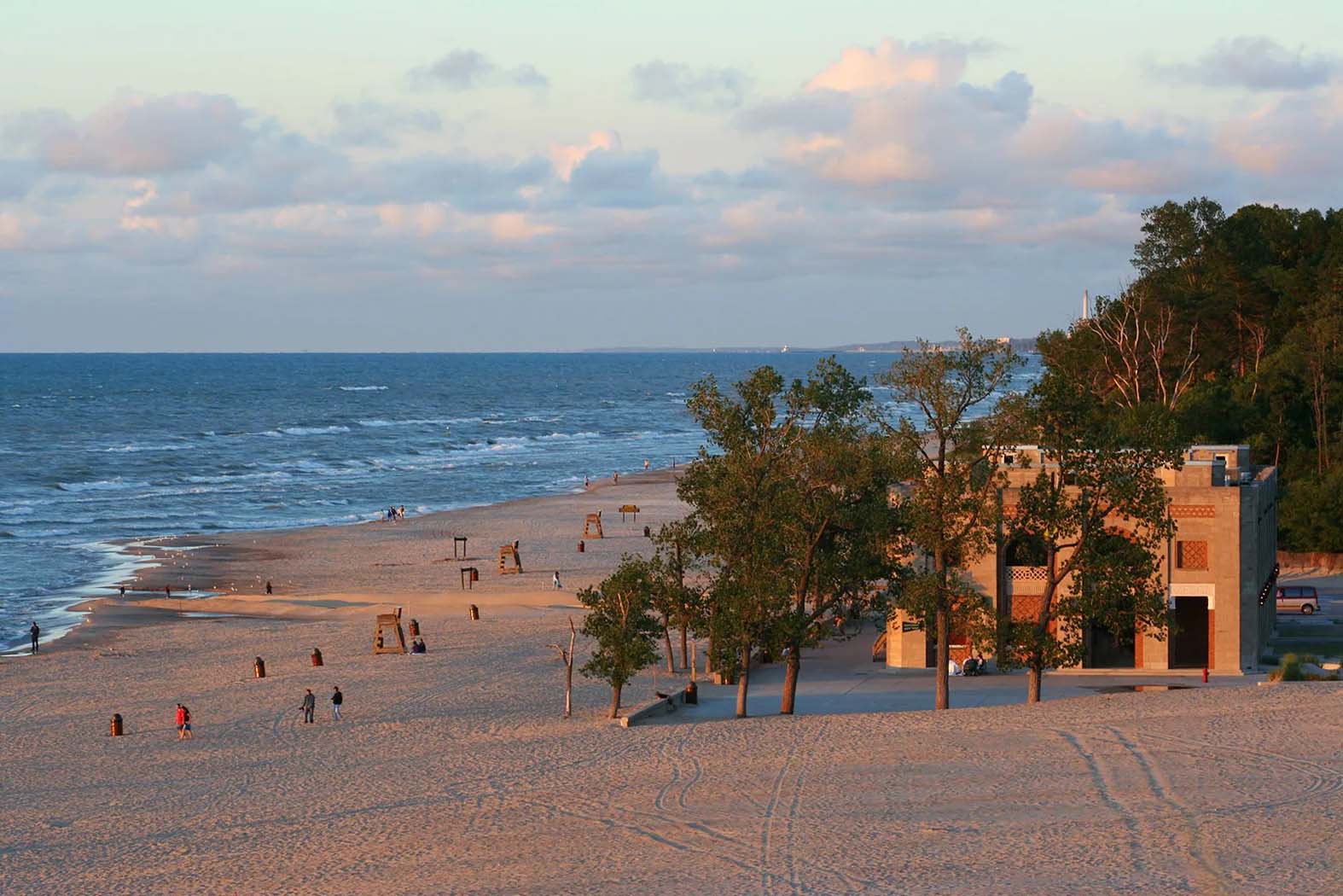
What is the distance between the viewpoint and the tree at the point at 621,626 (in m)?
39.4

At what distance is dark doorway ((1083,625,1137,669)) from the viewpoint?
152 ft

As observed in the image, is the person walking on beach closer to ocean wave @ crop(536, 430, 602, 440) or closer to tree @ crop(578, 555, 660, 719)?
tree @ crop(578, 555, 660, 719)

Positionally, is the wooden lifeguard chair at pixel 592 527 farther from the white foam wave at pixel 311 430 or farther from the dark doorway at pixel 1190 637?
the white foam wave at pixel 311 430

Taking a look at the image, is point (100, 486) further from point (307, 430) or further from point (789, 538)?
point (789, 538)

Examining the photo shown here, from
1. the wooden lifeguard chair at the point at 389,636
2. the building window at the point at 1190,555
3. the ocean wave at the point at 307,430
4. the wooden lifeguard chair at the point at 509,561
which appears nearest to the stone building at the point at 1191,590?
the building window at the point at 1190,555

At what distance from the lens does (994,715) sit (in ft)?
125

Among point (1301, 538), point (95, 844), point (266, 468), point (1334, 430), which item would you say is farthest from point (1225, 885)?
point (266, 468)

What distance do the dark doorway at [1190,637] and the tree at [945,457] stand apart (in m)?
10.5

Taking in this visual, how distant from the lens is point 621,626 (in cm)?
3953

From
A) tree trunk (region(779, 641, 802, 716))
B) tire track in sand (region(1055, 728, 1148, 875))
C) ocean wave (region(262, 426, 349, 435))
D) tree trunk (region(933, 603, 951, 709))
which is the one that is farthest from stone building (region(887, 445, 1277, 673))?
ocean wave (region(262, 426, 349, 435))

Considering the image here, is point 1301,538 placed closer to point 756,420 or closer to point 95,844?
point 756,420

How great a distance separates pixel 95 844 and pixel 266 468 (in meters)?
104

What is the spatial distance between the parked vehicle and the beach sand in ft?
50.2

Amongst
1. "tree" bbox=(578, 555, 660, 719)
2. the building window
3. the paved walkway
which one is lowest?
the paved walkway
